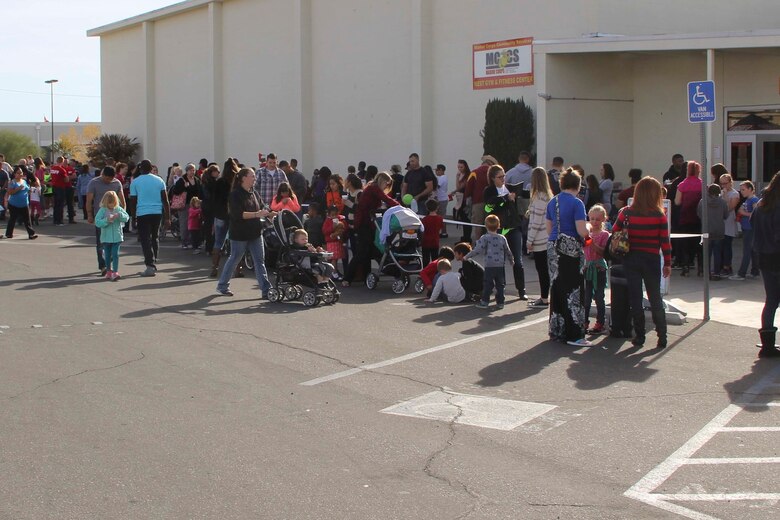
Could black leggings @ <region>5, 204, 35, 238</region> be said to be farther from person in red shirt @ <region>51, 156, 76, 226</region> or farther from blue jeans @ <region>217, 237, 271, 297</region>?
blue jeans @ <region>217, 237, 271, 297</region>

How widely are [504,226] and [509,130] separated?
30.1 ft

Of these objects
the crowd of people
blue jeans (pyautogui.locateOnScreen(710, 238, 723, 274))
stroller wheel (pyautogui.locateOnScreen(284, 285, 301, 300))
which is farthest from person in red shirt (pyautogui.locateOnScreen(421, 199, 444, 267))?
blue jeans (pyautogui.locateOnScreen(710, 238, 723, 274))

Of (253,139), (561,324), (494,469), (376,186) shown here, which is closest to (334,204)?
(376,186)

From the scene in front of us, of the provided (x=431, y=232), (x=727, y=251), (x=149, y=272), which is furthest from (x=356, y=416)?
(x=727, y=251)

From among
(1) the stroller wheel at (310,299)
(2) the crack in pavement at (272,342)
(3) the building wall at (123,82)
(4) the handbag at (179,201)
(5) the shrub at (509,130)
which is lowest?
(2) the crack in pavement at (272,342)

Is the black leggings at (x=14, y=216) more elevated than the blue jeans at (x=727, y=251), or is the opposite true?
the black leggings at (x=14, y=216)

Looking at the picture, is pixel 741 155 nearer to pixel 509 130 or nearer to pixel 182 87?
pixel 509 130

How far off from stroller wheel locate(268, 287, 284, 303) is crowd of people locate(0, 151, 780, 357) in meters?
0.21

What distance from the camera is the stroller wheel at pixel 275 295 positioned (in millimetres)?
13844

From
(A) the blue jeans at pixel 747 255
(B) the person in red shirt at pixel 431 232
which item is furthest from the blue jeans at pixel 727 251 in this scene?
(B) the person in red shirt at pixel 431 232

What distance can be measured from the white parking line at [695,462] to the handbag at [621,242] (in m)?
2.38

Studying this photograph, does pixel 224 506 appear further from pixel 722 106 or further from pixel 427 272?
pixel 722 106

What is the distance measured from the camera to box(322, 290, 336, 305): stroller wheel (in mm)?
13648

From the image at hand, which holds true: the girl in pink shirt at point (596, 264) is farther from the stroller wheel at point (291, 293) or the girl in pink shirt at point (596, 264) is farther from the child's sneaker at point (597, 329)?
the stroller wheel at point (291, 293)
